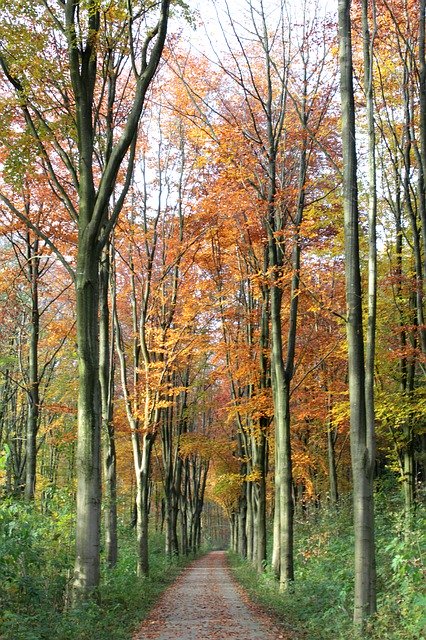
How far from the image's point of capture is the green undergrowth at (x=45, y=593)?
635 centimetres

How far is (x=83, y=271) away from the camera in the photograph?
862 centimetres

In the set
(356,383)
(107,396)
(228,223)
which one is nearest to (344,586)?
(356,383)

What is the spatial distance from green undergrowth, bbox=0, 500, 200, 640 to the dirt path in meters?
0.47

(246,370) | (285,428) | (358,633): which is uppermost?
(246,370)

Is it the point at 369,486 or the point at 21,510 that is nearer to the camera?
the point at 369,486

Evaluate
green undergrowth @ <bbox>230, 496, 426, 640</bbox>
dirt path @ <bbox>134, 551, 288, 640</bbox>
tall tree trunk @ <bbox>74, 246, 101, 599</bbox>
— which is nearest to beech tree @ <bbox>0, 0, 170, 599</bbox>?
tall tree trunk @ <bbox>74, 246, 101, 599</bbox>

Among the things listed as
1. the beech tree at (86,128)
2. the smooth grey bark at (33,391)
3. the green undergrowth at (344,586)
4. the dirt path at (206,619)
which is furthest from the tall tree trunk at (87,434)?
the smooth grey bark at (33,391)

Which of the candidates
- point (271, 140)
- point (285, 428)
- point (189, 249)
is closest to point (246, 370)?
point (189, 249)

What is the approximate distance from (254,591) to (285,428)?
479 cm

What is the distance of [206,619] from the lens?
1074cm

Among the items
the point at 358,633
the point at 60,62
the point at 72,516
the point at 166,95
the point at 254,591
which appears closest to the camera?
the point at 358,633

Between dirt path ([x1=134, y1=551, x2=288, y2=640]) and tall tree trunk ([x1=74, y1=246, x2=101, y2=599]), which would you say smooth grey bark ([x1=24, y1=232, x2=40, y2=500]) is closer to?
dirt path ([x1=134, y1=551, x2=288, y2=640])

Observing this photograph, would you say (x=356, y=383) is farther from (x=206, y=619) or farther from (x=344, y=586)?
(x=206, y=619)

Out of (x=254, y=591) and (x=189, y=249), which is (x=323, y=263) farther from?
(x=254, y=591)
